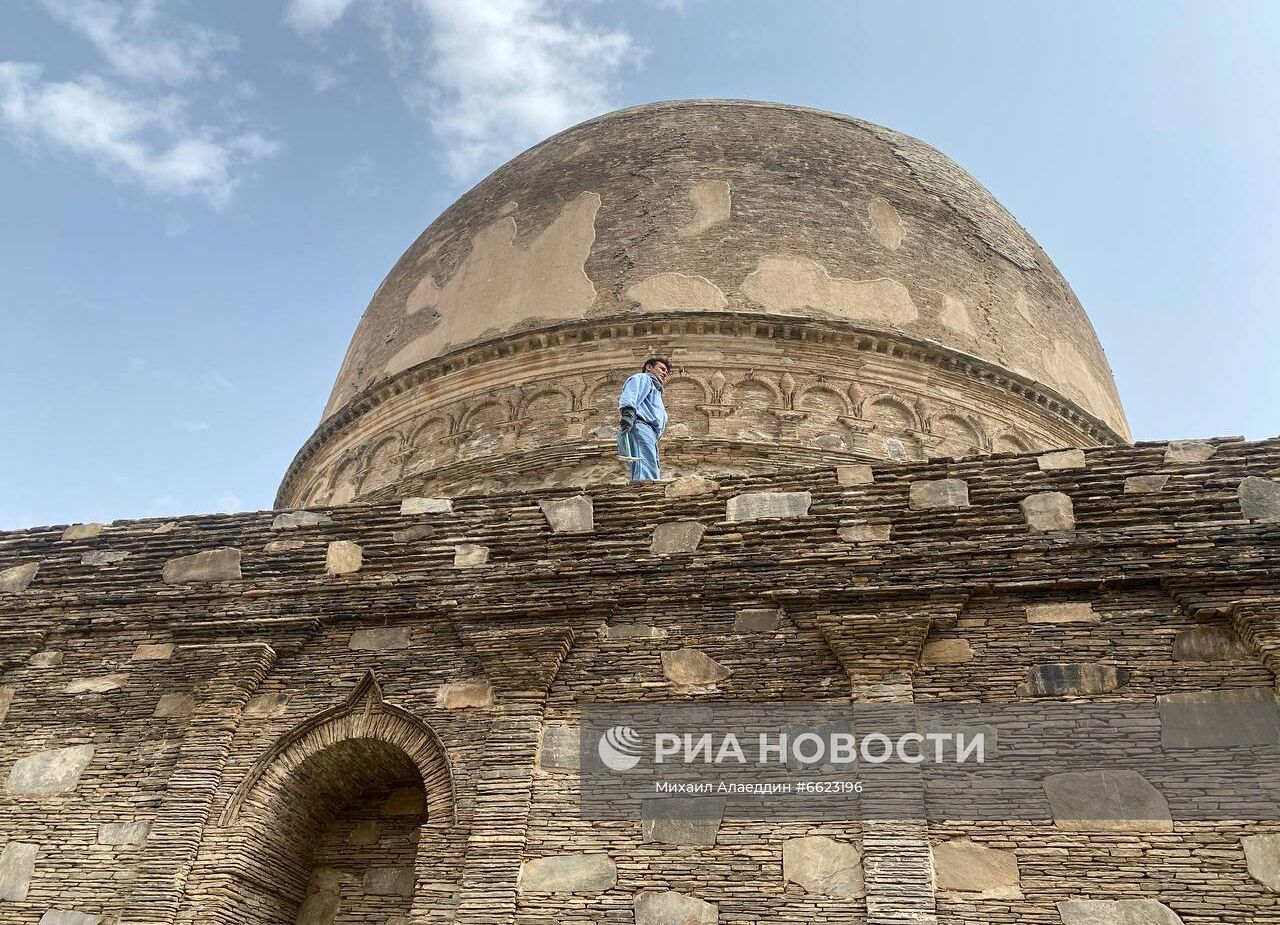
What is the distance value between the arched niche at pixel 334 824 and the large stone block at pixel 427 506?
40.8 inches

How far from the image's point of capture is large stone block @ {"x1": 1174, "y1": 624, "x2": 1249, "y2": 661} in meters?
5.05

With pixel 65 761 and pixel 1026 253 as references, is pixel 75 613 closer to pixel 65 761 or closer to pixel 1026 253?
pixel 65 761

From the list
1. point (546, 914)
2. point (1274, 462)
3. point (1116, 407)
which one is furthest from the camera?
point (1116, 407)

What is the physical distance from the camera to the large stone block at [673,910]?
487 centimetres

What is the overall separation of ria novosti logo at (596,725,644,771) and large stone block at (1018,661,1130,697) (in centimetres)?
171

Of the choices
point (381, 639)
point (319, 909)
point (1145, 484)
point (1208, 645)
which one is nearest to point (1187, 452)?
point (1145, 484)

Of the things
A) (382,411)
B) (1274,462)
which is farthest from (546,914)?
(382,411)

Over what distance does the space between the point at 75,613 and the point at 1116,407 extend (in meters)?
10.4

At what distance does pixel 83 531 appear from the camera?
703cm

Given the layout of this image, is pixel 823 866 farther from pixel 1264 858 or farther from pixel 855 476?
pixel 855 476

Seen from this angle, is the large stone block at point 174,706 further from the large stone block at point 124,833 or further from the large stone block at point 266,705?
the large stone block at point 124,833

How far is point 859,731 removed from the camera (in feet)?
17.1

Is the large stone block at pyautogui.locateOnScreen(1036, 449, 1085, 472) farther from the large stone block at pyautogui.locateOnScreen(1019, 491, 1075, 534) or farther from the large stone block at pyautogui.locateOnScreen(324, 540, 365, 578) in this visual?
the large stone block at pyautogui.locateOnScreen(324, 540, 365, 578)

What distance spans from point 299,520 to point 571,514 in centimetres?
161
